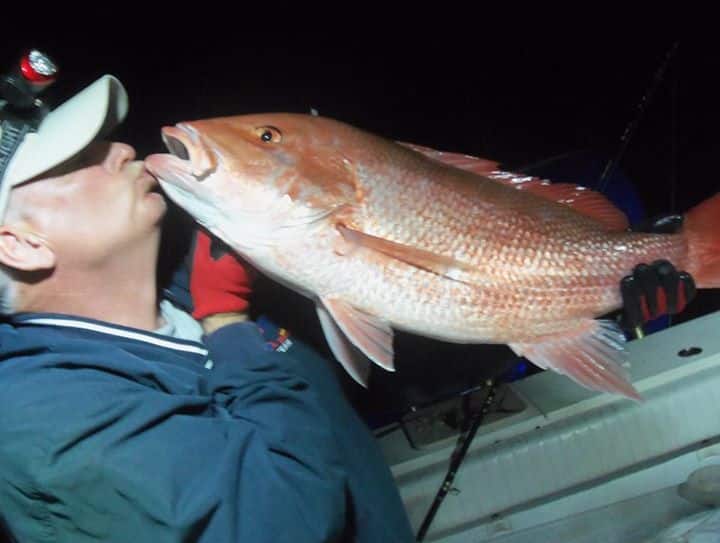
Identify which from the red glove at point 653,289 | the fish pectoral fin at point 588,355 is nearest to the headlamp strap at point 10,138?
the fish pectoral fin at point 588,355

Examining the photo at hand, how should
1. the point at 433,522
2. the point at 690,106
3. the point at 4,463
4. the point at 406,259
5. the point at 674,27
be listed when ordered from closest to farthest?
the point at 4,463 → the point at 406,259 → the point at 433,522 → the point at 690,106 → the point at 674,27

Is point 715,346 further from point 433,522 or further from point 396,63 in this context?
point 396,63

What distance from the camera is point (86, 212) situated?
141 cm

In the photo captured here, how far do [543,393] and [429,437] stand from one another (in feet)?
1.39

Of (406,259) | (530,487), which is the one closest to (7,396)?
(406,259)

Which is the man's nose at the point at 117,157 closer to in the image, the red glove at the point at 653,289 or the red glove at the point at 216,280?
the red glove at the point at 216,280

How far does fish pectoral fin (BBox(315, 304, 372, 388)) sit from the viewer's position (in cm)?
149

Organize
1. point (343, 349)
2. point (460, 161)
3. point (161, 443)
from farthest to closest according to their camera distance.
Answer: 1. point (460, 161)
2. point (343, 349)
3. point (161, 443)

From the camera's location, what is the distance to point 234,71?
243 inches

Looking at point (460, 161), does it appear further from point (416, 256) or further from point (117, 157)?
point (117, 157)

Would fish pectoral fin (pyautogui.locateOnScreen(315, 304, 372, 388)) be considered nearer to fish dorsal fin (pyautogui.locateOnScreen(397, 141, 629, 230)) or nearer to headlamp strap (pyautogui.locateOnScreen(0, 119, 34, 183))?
fish dorsal fin (pyautogui.locateOnScreen(397, 141, 629, 230))

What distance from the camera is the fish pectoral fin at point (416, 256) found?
1415mm

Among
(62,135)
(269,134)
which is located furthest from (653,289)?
(62,135)

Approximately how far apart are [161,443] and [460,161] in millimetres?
950
